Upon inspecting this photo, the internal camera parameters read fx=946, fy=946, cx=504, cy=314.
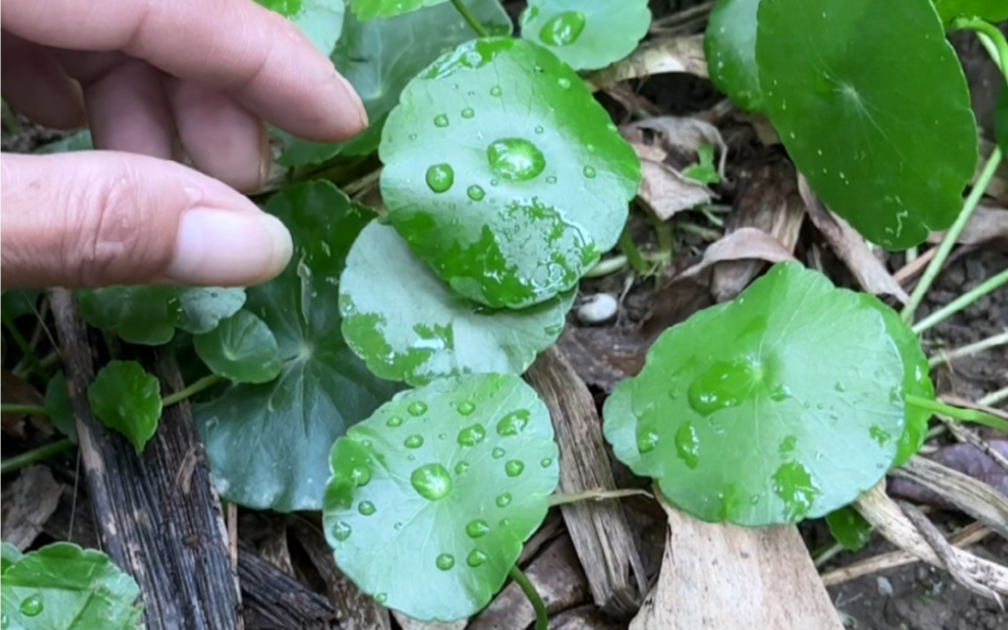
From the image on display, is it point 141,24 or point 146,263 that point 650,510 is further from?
point 141,24

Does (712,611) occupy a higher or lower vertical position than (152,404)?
lower

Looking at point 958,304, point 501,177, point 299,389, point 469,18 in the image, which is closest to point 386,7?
point 469,18

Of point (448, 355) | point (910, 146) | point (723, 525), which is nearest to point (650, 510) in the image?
point (723, 525)

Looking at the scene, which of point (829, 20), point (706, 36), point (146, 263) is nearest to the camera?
point (146, 263)

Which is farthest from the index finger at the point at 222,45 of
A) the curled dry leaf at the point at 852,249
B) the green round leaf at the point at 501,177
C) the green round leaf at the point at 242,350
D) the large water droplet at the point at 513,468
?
the curled dry leaf at the point at 852,249

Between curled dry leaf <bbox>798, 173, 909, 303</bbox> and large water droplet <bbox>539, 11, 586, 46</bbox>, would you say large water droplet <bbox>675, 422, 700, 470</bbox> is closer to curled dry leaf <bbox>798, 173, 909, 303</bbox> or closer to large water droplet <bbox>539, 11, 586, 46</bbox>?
curled dry leaf <bbox>798, 173, 909, 303</bbox>

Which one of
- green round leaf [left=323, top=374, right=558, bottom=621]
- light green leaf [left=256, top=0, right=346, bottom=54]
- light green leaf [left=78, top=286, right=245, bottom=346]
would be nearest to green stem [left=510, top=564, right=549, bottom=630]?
green round leaf [left=323, top=374, right=558, bottom=621]

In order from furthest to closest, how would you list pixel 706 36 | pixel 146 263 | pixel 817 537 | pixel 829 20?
pixel 706 36 < pixel 817 537 < pixel 829 20 < pixel 146 263
